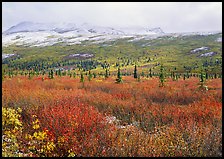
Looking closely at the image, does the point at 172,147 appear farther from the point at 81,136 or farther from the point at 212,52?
the point at 212,52

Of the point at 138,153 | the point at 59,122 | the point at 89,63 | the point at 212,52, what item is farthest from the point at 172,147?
the point at 212,52

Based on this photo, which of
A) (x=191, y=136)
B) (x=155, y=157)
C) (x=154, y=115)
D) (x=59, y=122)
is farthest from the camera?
(x=154, y=115)

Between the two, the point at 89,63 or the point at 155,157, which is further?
the point at 89,63

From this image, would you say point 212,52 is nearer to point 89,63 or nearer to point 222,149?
point 89,63

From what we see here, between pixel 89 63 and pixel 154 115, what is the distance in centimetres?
13463

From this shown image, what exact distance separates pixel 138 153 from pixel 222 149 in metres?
2.33

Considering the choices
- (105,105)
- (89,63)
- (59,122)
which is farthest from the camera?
Answer: (89,63)

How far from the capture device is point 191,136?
6832 mm

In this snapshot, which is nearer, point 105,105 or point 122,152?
point 122,152

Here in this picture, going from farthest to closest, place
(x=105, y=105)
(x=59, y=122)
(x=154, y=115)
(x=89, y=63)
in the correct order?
1. (x=89, y=63)
2. (x=105, y=105)
3. (x=154, y=115)
4. (x=59, y=122)

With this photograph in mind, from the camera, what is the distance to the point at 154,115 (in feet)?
31.1

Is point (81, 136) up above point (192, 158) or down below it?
above

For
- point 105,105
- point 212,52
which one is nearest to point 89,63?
point 212,52

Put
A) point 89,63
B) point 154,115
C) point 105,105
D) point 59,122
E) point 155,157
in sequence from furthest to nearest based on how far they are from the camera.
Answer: point 89,63 < point 105,105 < point 154,115 < point 59,122 < point 155,157
